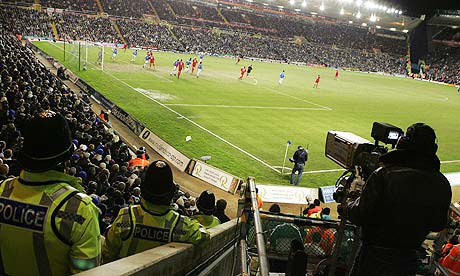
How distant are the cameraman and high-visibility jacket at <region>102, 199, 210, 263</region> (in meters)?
1.49

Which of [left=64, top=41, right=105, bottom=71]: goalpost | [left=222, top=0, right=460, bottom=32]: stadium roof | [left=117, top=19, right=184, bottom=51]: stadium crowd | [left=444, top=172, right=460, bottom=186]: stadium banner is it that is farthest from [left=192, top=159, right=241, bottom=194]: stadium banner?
[left=222, top=0, right=460, bottom=32]: stadium roof

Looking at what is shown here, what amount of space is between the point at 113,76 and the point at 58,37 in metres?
26.8

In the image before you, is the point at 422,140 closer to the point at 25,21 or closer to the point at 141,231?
the point at 141,231

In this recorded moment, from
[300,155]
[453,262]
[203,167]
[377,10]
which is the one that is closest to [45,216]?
[453,262]

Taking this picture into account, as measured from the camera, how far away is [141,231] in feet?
11.3

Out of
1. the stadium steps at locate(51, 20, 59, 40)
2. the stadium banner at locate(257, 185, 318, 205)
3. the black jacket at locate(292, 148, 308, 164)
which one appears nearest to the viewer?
the stadium banner at locate(257, 185, 318, 205)

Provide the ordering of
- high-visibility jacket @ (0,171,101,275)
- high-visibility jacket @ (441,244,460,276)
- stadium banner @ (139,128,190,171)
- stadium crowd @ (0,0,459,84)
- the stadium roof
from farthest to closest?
the stadium roof → stadium crowd @ (0,0,459,84) → stadium banner @ (139,128,190,171) → high-visibility jacket @ (441,244,460,276) → high-visibility jacket @ (0,171,101,275)

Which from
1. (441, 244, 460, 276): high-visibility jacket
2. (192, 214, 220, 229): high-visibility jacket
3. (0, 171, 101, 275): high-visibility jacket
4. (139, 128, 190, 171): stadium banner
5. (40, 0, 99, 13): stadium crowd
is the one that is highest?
(40, 0, 99, 13): stadium crowd

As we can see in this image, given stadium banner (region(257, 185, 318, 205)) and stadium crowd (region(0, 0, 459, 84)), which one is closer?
stadium banner (region(257, 185, 318, 205))

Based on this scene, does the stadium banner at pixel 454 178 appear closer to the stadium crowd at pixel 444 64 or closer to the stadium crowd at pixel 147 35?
the stadium crowd at pixel 147 35

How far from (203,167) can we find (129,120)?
6.55 metres

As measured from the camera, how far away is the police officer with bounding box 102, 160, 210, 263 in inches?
135

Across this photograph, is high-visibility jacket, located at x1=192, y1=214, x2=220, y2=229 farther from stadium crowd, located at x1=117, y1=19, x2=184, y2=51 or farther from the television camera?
stadium crowd, located at x1=117, y1=19, x2=184, y2=51

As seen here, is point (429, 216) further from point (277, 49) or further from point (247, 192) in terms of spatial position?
point (277, 49)
